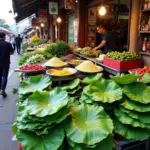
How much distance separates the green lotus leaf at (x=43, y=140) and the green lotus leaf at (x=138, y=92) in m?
0.76

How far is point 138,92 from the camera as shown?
85.5 inches

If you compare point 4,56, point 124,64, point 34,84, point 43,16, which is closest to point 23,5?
point 43,16

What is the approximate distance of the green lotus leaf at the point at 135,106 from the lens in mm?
1969

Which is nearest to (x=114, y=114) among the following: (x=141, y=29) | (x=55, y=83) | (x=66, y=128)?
(x=66, y=128)

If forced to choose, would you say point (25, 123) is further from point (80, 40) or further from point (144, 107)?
point (80, 40)

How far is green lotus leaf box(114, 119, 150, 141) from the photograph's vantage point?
6.39 ft

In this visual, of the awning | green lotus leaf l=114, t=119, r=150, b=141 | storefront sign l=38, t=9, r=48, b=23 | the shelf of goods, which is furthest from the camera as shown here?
storefront sign l=38, t=9, r=48, b=23

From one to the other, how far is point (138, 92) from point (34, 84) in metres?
1.26

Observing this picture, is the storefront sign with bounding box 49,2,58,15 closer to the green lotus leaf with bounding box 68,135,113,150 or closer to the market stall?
the market stall

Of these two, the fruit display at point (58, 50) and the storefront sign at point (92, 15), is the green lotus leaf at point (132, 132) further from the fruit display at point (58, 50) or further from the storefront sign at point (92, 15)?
the storefront sign at point (92, 15)

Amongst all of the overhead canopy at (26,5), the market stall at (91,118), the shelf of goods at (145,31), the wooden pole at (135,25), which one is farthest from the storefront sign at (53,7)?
the market stall at (91,118)

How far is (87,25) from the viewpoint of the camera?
8.02 metres

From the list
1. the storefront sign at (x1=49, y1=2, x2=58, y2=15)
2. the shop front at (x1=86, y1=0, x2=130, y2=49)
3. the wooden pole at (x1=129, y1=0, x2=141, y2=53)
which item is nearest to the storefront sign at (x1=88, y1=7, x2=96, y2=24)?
the shop front at (x1=86, y1=0, x2=130, y2=49)

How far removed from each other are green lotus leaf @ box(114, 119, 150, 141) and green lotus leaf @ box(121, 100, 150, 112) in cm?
17
